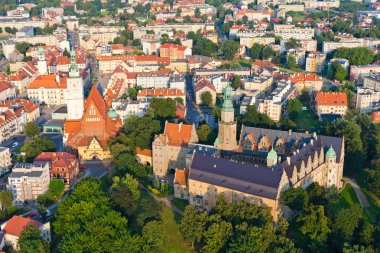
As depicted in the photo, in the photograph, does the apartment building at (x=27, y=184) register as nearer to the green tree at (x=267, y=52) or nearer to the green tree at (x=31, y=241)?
the green tree at (x=31, y=241)

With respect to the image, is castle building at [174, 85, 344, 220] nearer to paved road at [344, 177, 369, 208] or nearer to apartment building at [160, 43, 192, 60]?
paved road at [344, 177, 369, 208]

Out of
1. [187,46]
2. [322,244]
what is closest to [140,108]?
[322,244]

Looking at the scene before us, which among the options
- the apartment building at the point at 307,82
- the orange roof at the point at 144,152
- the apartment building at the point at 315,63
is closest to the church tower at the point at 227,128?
the orange roof at the point at 144,152

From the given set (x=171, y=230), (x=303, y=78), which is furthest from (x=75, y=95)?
(x=303, y=78)

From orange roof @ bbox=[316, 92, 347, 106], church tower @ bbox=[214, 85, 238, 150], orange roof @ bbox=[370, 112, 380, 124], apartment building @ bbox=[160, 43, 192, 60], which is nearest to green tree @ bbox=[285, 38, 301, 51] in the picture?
apartment building @ bbox=[160, 43, 192, 60]

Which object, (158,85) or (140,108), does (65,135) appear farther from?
(158,85)

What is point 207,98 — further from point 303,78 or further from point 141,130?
point 141,130
